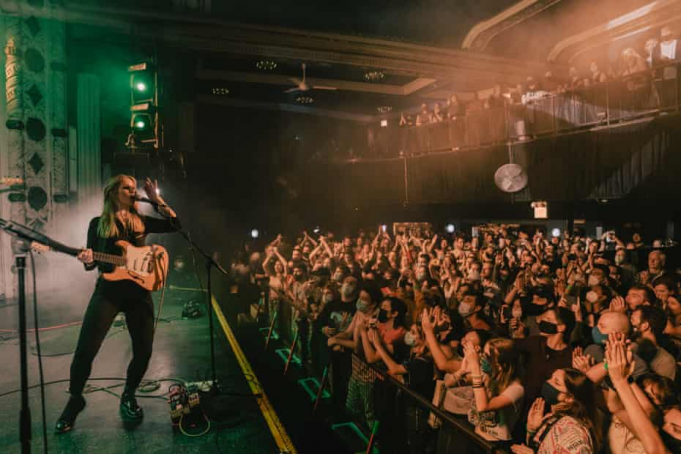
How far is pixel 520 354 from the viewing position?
13.4ft

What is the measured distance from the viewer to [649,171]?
32.6 feet

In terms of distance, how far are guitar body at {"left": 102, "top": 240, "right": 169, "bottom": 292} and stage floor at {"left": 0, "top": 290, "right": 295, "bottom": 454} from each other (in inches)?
54.2

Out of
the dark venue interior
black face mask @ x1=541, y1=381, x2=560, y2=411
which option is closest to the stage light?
the dark venue interior

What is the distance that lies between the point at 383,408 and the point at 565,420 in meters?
1.75

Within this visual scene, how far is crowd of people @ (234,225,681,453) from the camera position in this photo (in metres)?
2.66

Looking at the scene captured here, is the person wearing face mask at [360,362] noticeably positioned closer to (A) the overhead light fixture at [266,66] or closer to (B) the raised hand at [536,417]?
(B) the raised hand at [536,417]

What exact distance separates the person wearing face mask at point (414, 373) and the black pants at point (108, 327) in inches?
89.3

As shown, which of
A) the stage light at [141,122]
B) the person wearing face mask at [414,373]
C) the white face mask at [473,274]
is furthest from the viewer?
the white face mask at [473,274]

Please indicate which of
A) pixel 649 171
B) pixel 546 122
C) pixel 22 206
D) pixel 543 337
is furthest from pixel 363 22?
pixel 543 337

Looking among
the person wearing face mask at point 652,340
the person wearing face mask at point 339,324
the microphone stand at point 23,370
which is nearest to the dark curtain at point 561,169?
the person wearing face mask at point 652,340

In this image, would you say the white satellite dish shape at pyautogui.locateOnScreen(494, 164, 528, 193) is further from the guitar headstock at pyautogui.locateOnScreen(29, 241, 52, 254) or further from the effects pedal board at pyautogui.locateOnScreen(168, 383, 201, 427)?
the guitar headstock at pyautogui.locateOnScreen(29, 241, 52, 254)

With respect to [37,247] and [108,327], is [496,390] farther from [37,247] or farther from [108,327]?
[37,247]

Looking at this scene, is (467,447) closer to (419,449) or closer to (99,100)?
(419,449)

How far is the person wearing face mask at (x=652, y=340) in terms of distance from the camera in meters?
3.70
